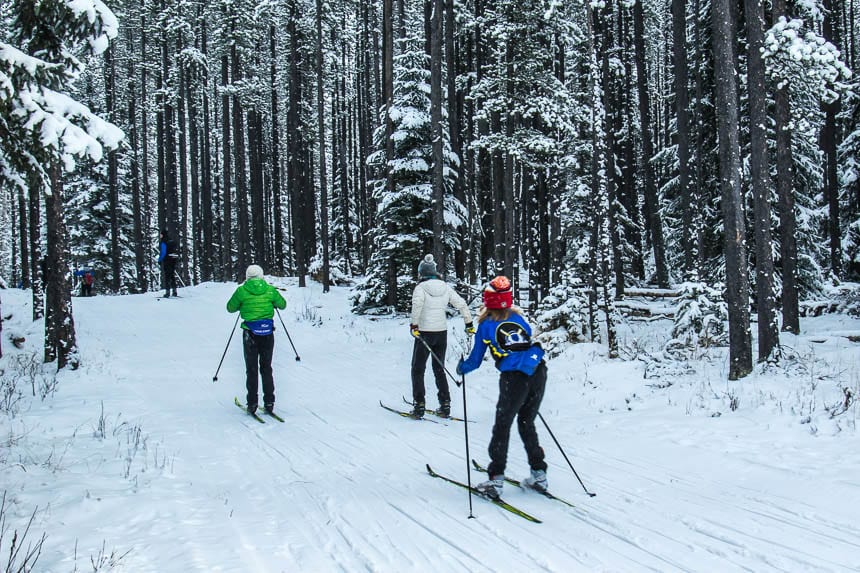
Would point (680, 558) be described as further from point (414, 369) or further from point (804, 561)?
point (414, 369)

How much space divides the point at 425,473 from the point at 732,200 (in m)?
7.81

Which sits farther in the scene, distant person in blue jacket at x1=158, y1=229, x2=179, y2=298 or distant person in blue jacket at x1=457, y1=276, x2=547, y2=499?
distant person in blue jacket at x1=158, y1=229, x2=179, y2=298

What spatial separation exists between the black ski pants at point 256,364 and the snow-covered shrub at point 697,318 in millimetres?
8969

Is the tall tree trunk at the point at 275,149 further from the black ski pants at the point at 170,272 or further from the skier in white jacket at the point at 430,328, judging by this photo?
the skier in white jacket at the point at 430,328

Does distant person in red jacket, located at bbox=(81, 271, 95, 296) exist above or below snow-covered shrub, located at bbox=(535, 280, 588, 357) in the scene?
above

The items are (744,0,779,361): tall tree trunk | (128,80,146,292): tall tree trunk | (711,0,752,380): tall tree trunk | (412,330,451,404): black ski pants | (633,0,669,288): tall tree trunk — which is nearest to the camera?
(412,330,451,404): black ski pants

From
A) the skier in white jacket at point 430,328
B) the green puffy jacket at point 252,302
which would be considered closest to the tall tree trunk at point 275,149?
the green puffy jacket at point 252,302

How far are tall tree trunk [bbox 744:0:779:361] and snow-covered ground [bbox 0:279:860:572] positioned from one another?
1.16 metres

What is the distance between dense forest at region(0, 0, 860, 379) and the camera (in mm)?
10617

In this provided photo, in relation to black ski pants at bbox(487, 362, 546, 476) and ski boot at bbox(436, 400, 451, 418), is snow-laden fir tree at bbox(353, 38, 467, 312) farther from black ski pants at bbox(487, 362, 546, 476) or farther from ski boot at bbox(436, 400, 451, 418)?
black ski pants at bbox(487, 362, 546, 476)

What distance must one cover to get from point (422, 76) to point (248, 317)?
43.3 feet

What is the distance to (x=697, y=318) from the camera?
45.3 ft

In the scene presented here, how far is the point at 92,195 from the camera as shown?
35.5 meters

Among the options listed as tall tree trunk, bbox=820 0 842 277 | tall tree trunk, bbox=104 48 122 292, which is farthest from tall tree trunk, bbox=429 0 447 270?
tall tree trunk, bbox=104 48 122 292
